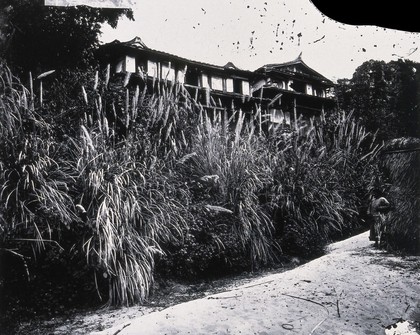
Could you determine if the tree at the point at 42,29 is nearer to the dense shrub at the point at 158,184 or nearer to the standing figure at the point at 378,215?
the dense shrub at the point at 158,184

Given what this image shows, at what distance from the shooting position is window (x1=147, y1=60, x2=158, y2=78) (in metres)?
3.33

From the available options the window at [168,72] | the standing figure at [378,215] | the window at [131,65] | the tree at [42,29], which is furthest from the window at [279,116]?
the tree at [42,29]

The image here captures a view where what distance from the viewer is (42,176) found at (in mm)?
2406

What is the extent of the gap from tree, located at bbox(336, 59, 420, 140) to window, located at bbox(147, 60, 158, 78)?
1701 millimetres

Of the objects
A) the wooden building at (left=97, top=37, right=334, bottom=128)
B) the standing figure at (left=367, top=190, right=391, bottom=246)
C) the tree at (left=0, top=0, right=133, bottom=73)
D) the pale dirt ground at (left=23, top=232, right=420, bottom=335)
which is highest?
the tree at (left=0, top=0, right=133, bottom=73)

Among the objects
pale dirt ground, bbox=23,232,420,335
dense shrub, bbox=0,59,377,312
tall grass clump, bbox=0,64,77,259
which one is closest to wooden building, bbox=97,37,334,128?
dense shrub, bbox=0,59,377,312

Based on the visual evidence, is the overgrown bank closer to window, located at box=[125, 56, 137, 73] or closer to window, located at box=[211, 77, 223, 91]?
window, located at box=[125, 56, 137, 73]

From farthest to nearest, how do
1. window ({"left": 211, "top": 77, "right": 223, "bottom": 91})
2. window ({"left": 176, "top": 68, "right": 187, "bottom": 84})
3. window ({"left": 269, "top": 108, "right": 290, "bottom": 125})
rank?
window ({"left": 211, "top": 77, "right": 223, "bottom": 91}), window ({"left": 269, "top": 108, "right": 290, "bottom": 125}), window ({"left": 176, "top": 68, "right": 187, "bottom": 84})

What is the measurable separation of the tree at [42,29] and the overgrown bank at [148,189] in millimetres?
234

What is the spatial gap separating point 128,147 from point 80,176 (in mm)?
470

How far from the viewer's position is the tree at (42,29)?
8.45 feet

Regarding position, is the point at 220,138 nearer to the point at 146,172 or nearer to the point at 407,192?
the point at 146,172

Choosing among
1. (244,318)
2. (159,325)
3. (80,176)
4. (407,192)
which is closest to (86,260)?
(80,176)

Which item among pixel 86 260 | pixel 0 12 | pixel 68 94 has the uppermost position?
pixel 0 12
